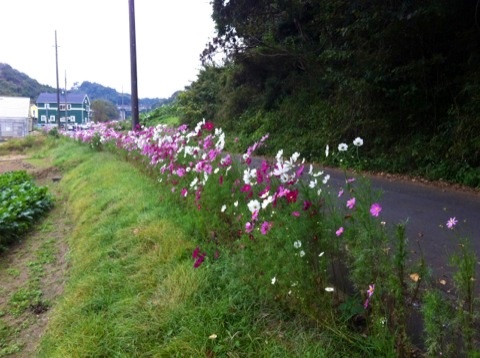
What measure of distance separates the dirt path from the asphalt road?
323cm

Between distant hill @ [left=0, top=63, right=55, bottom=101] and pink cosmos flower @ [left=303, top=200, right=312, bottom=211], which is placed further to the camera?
distant hill @ [left=0, top=63, right=55, bottom=101]

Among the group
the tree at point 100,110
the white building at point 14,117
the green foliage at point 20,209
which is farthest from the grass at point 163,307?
the tree at point 100,110

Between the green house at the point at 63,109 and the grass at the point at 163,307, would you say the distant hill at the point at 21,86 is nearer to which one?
the green house at the point at 63,109

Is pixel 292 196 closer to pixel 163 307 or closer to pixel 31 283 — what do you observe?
pixel 163 307

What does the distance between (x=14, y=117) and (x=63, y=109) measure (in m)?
26.3

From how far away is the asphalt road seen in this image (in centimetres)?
352

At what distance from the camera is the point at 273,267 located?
2787 mm

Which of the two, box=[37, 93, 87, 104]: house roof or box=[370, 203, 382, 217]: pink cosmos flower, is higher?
box=[37, 93, 87, 104]: house roof

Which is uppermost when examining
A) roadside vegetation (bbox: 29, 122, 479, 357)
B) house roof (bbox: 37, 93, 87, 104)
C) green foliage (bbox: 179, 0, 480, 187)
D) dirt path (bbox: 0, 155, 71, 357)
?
house roof (bbox: 37, 93, 87, 104)

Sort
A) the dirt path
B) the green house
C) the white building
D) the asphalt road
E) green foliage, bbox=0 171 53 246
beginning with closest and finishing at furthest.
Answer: the asphalt road
the dirt path
green foliage, bbox=0 171 53 246
the white building
the green house

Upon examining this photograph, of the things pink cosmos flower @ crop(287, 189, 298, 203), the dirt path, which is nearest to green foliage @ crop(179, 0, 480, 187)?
pink cosmos flower @ crop(287, 189, 298, 203)

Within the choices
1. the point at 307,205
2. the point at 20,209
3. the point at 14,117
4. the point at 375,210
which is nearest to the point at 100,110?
the point at 14,117

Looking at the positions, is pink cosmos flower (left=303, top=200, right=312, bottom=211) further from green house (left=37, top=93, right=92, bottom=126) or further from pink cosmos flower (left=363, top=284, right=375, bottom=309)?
green house (left=37, top=93, right=92, bottom=126)

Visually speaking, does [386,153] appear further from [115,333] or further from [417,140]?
[115,333]
